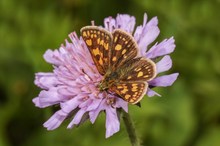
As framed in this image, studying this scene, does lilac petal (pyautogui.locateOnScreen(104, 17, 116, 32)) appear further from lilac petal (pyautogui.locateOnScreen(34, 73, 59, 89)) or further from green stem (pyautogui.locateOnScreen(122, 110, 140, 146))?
green stem (pyautogui.locateOnScreen(122, 110, 140, 146))

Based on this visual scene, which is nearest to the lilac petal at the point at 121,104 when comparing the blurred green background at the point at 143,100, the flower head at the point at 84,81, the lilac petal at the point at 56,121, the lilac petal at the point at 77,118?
the flower head at the point at 84,81

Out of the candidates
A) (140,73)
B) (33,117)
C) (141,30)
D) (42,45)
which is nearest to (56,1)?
(42,45)

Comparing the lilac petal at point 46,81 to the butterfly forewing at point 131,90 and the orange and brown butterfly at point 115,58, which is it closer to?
the orange and brown butterfly at point 115,58

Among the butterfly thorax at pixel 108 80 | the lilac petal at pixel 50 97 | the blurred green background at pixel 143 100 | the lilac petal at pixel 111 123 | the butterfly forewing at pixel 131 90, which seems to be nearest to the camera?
the butterfly forewing at pixel 131 90

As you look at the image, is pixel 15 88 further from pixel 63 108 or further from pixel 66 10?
pixel 63 108

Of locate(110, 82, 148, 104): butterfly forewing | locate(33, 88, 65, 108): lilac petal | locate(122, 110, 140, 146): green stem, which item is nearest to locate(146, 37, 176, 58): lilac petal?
locate(110, 82, 148, 104): butterfly forewing

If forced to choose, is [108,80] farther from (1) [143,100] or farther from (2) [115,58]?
(1) [143,100]

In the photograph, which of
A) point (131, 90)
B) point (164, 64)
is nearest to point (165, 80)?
point (164, 64)
